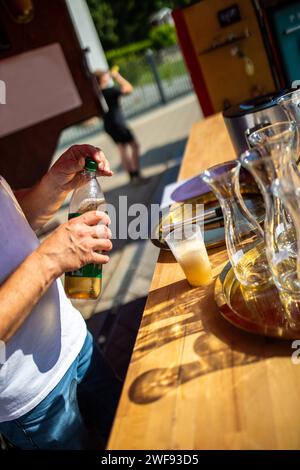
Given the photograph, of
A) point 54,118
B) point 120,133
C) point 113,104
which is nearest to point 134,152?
point 120,133

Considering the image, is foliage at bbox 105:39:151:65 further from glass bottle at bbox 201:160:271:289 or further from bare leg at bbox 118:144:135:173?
glass bottle at bbox 201:160:271:289

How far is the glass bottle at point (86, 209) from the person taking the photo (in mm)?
1145

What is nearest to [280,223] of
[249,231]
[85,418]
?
[249,231]

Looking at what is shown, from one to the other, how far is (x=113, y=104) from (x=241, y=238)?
517 centimetres

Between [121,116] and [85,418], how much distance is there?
5051 mm

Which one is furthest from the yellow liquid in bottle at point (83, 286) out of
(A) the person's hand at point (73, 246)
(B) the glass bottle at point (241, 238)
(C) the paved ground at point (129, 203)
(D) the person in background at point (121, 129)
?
(D) the person in background at point (121, 129)

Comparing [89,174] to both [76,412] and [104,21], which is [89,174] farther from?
[104,21]

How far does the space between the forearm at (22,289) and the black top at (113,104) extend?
4988 millimetres

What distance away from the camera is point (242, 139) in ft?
5.52

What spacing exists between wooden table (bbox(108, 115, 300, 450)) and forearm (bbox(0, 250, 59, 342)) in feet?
0.90

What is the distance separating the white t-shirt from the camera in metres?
1.16

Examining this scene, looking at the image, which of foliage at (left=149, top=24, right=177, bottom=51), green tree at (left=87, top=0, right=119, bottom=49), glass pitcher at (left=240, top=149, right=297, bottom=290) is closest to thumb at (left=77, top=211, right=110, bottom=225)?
glass pitcher at (left=240, top=149, right=297, bottom=290)

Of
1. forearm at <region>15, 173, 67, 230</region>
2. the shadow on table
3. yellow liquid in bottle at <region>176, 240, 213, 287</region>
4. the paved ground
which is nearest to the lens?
the shadow on table

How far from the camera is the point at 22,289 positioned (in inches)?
39.4
